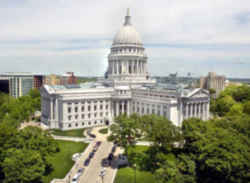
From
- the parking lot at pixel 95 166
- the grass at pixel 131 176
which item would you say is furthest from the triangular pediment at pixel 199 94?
the grass at pixel 131 176

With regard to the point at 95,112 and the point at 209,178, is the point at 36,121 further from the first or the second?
the point at 209,178

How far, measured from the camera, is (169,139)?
52.7 m

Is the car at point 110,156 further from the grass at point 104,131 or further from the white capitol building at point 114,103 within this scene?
the white capitol building at point 114,103

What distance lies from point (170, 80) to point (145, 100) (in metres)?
27.3

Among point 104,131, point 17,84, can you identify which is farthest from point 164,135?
point 17,84

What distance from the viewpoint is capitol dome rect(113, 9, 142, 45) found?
11612 cm

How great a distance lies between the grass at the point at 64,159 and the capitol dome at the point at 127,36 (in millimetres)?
65587

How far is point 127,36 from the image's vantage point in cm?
11662

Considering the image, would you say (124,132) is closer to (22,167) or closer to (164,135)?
(164,135)

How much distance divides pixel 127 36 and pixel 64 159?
257ft

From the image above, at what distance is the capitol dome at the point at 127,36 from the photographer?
116m

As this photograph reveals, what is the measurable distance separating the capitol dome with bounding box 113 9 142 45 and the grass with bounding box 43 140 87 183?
6559 cm

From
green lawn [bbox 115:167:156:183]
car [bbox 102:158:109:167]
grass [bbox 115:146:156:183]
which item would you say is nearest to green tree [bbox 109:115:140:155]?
grass [bbox 115:146:156:183]

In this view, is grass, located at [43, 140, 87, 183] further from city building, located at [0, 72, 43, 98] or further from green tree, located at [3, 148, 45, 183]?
city building, located at [0, 72, 43, 98]
